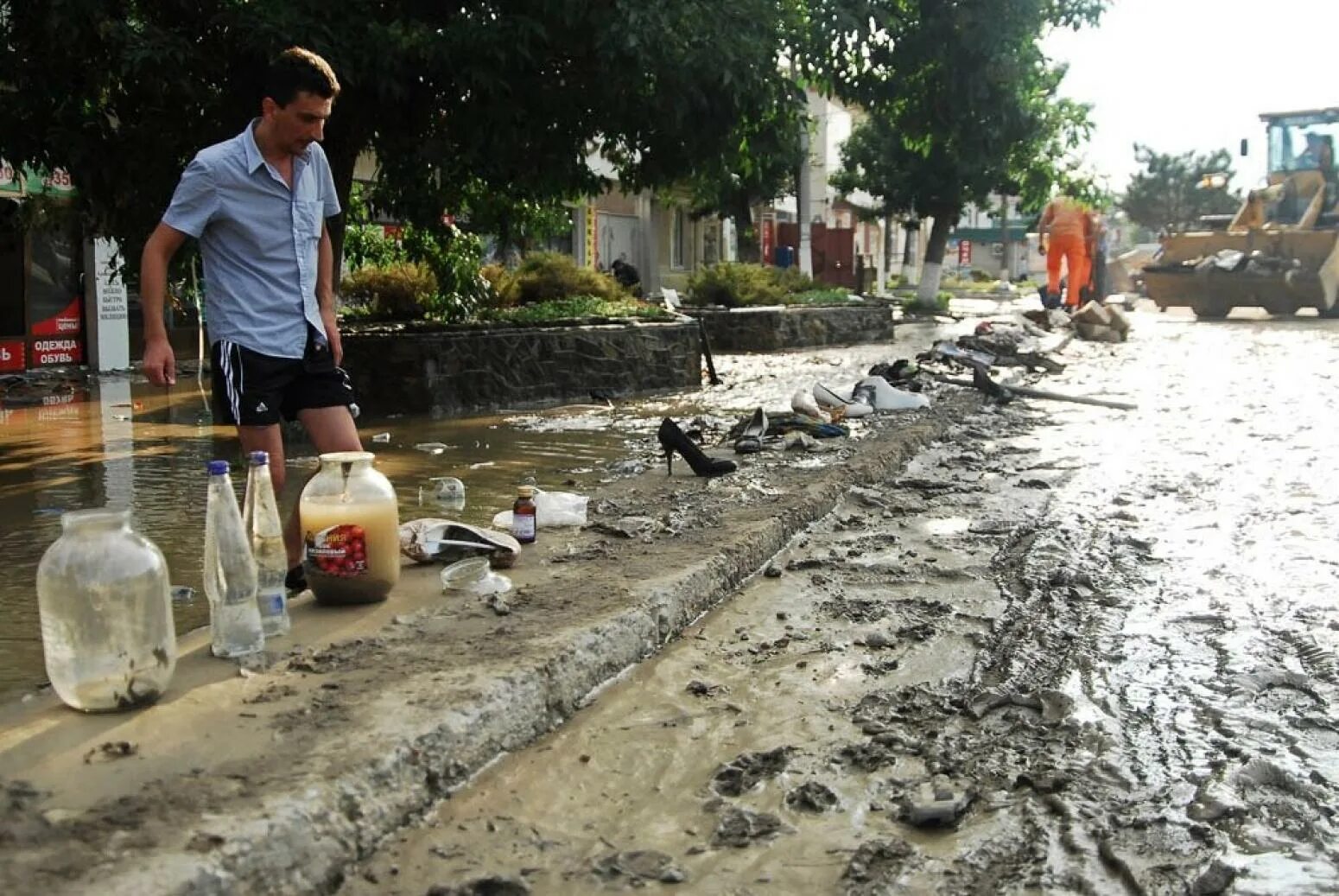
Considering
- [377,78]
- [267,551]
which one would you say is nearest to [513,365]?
[377,78]

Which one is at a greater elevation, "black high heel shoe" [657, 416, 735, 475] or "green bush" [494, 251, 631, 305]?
"green bush" [494, 251, 631, 305]

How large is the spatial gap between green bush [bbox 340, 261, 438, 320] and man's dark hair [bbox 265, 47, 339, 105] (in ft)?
28.4

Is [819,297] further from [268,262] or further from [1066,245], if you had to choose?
[268,262]

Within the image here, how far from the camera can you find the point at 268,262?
4.02m

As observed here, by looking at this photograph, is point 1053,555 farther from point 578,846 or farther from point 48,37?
point 48,37

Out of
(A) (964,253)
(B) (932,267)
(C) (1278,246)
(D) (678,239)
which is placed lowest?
(C) (1278,246)

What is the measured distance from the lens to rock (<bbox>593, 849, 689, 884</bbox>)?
261 centimetres

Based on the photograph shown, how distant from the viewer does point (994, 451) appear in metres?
8.67

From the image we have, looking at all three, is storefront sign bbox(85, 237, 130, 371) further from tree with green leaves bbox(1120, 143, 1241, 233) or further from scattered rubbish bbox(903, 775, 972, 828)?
tree with green leaves bbox(1120, 143, 1241, 233)

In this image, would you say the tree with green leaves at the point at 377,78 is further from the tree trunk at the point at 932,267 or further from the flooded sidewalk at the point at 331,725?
the tree trunk at the point at 932,267

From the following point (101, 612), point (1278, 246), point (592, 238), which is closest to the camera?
point (101, 612)

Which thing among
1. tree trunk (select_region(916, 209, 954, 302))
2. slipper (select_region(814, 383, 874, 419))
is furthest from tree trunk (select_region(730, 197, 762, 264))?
slipper (select_region(814, 383, 874, 419))

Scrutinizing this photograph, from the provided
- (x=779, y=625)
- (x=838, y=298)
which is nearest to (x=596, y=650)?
(x=779, y=625)

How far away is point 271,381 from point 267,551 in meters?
0.65
